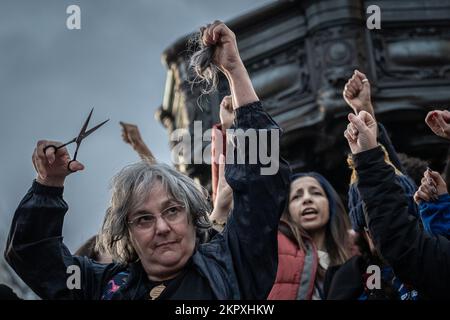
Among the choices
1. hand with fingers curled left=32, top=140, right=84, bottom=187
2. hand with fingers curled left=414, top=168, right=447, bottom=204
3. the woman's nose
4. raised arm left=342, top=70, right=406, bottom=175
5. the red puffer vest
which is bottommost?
the red puffer vest

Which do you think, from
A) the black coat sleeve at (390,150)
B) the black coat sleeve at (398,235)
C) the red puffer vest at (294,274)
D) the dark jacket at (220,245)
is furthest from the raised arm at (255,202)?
the red puffer vest at (294,274)

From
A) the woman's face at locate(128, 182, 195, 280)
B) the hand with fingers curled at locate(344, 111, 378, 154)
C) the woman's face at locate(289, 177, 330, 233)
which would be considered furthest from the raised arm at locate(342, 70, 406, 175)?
the woman's face at locate(128, 182, 195, 280)

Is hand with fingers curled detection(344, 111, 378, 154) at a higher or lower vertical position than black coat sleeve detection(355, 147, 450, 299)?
higher

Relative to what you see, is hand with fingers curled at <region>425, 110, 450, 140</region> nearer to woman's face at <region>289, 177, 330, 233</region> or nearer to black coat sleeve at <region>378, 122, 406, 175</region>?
black coat sleeve at <region>378, 122, 406, 175</region>

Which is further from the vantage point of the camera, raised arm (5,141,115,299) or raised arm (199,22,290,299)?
raised arm (5,141,115,299)

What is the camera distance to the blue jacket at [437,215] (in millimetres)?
3486

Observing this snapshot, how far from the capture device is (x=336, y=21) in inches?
A: 302

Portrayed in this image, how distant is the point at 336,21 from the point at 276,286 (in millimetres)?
3790

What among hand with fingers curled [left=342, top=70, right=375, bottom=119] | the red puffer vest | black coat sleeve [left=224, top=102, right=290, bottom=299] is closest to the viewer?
black coat sleeve [left=224, top=102, right=290, bottom=299]

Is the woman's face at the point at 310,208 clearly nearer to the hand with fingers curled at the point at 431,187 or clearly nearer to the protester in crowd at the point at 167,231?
the hand with fingers curled at the point at 431,187

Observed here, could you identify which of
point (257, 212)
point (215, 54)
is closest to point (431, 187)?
point (257, 212)

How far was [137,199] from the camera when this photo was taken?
3.16m

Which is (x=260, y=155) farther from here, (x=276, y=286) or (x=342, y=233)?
(x=342, y=233)

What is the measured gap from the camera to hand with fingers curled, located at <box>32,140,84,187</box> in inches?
124
